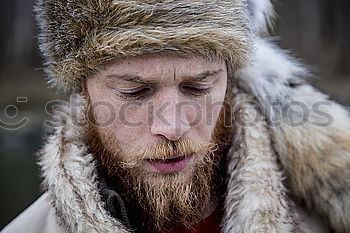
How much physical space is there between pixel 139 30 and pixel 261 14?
48 centimetres

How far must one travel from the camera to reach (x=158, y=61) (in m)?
1.38

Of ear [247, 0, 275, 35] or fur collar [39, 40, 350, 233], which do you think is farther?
ear [247, 0, 275, 35]

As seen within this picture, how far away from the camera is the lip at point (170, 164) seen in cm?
146

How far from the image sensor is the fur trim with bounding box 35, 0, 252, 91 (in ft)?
4.45

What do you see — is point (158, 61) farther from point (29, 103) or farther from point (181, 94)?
point (29, 103)

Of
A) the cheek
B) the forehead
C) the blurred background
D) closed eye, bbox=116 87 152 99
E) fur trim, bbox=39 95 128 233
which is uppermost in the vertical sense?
the forehead

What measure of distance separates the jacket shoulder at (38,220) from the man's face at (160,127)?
234 mm

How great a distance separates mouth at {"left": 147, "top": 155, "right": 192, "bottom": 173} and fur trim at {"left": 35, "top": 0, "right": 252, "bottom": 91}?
1.02ft

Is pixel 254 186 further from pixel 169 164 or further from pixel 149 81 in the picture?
pixel 149 81

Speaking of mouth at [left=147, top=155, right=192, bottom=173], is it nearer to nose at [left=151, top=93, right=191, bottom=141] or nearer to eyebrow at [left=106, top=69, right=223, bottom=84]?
nose at [left=151, top=93, right=191, bottom=141]

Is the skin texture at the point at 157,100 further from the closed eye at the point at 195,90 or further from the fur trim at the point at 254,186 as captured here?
the fur trim at the point at 254,186

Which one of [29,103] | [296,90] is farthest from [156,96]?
[29,103]

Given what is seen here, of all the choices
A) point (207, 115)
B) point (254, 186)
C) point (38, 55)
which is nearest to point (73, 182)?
point (207, 115)

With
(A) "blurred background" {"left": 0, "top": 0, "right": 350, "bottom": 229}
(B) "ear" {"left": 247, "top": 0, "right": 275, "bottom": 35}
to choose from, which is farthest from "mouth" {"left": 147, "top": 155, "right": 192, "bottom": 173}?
(A) "blurred background" {"left": 0, "top": 0, "right": 350, "bottom": 229}
